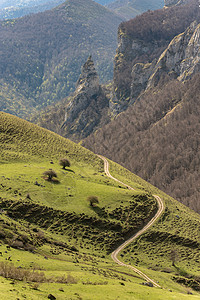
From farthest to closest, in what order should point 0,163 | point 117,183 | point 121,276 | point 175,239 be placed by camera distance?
point 117,183
point 0,163
point 175,239
point 121,276

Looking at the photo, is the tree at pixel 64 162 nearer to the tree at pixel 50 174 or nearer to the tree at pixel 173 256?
the tree at pixel 50 174

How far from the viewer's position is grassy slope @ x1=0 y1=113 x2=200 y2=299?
2145 inches

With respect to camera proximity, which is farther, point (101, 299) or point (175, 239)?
point (175, 239)

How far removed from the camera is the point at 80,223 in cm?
9762

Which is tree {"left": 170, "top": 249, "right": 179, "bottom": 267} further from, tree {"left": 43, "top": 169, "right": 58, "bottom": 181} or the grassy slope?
tree {"left": 43, "top": 169, "right": 58, "bottom": 181}

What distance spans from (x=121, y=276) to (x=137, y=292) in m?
16.8

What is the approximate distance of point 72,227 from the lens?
94.7 meters

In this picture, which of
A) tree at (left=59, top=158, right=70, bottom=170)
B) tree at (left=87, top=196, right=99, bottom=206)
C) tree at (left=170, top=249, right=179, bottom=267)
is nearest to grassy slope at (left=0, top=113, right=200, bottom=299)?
tree at (left=170, top=249, right=179, bottom=267)

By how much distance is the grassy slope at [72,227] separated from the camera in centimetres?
5448

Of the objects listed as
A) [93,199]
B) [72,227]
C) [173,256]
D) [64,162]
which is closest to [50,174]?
[64,162]

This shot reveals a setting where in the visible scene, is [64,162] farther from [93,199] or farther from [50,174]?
[93,199]

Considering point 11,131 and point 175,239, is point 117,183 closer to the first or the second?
point 175,239

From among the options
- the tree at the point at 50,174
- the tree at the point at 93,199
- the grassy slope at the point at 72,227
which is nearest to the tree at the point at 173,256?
the grassy slope at the point at 72,227

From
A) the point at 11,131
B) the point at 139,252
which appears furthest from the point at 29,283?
the point at 11,131
